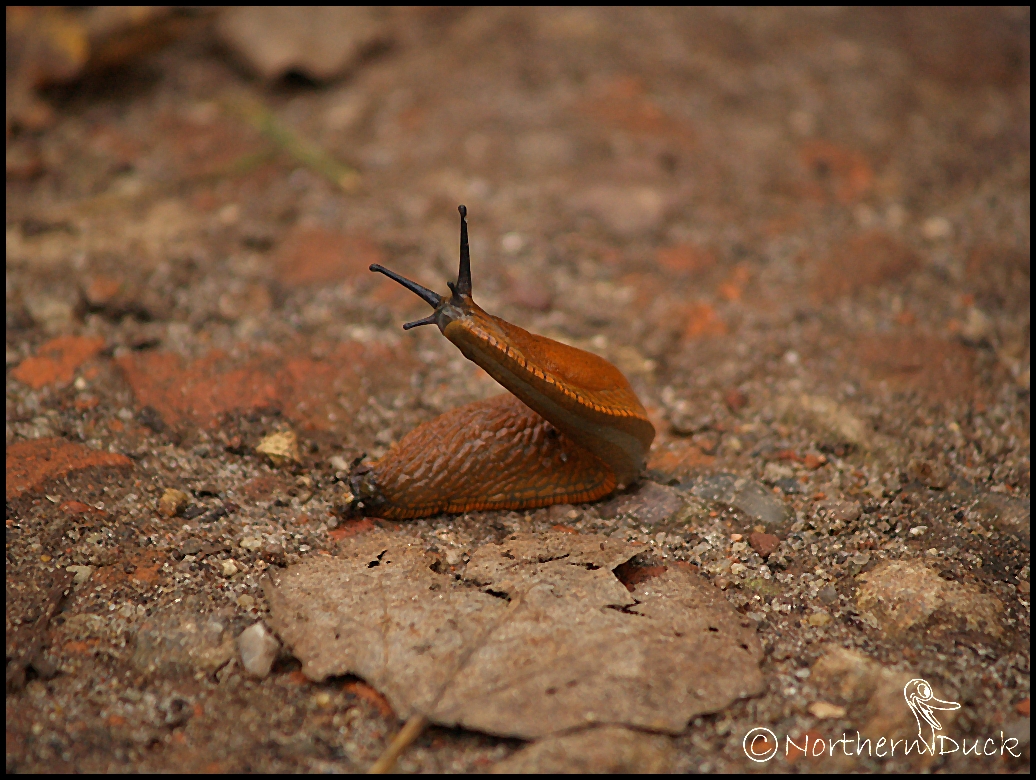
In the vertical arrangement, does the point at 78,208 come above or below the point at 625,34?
below

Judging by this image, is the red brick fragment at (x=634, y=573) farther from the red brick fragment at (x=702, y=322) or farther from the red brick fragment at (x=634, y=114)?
the red brick fragment at (x=634, y=114)

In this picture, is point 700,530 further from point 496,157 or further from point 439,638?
point 496,157

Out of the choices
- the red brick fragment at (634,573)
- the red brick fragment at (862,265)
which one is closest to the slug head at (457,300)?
the red brick fragment at (634,573)

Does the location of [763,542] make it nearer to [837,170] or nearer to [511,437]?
[511,437]

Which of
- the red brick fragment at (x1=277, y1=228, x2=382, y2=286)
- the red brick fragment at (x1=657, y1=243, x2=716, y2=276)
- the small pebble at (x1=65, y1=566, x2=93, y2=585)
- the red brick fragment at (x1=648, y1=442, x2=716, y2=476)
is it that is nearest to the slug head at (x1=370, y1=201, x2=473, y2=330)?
the red brick fragment at (x1=648, y1=442, x2=716, y2=476)

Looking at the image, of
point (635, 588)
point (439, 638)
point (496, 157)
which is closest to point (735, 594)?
point (635, 588)

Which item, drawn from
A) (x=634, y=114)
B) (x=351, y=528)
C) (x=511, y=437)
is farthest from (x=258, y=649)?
(x=634, y=114)
